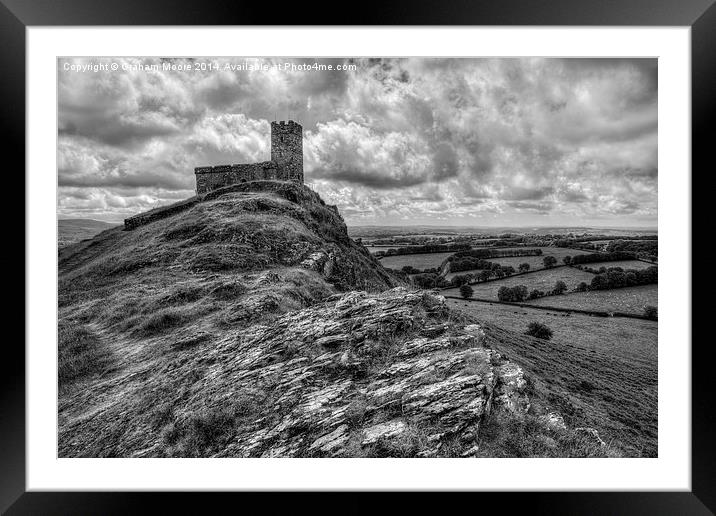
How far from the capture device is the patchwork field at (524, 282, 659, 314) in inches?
770

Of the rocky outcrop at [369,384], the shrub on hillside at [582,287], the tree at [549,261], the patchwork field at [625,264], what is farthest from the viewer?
the tree at [549,261]

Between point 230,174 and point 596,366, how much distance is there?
33.7m

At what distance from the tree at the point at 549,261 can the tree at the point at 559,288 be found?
1813 millimetres

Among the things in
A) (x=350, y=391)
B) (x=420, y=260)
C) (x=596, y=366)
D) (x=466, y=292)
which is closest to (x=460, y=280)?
(x=466, y=292)

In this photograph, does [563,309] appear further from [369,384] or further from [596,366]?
[369,384]

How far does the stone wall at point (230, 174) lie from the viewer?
103ft

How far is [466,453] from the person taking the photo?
7.56 m

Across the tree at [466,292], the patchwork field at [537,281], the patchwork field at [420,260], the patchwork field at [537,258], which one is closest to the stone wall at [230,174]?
the patchwork field at [420,260]

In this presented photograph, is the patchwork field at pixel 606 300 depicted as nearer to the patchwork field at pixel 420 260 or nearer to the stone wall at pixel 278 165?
the patchwork field at pixel 420 260

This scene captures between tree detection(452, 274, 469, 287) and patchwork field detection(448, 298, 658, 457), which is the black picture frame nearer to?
patchwork field detection(448, 298, 658, 457)

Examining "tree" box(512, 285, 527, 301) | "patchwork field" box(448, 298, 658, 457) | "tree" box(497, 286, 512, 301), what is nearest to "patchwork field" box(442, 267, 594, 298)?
"tree" box(512, 285, 527, 301)

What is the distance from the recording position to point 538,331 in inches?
1025
